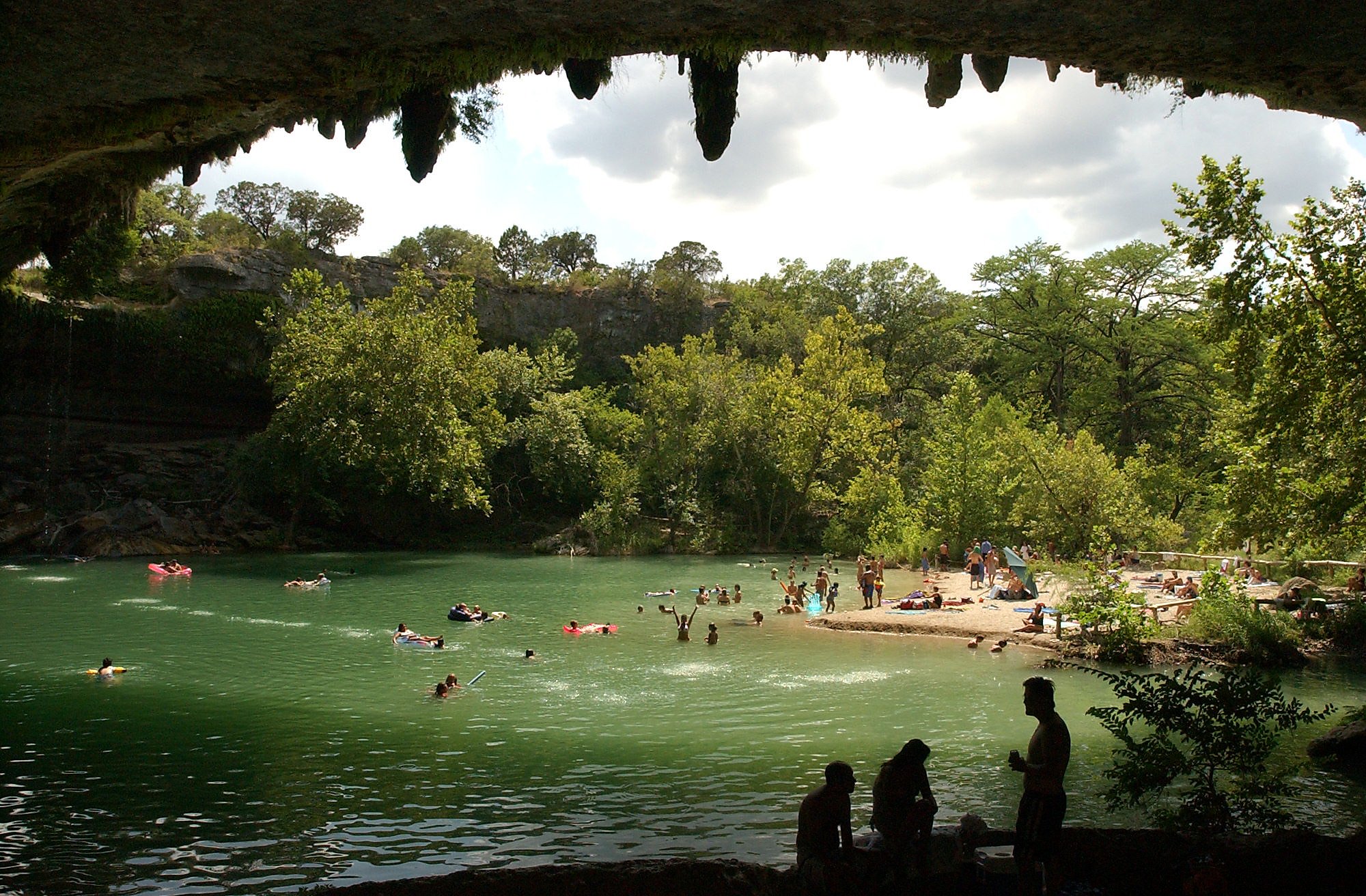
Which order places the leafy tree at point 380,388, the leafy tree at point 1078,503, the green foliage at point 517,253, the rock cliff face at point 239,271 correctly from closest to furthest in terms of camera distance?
the leafy tree at point 1078,503, the leafy tree at point 380,388, the rock cliff face at point 239,271, the green foliage at point 517,253

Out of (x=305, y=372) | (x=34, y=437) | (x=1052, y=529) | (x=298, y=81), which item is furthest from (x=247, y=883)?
(x=34, y=437)

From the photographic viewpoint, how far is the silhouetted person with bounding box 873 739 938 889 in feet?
19.0

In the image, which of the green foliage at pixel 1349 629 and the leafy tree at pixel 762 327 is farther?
the leafy tree at pixel 762 327

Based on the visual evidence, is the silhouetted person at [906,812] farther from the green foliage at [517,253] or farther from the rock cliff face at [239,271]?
the green foliage at [517,253]

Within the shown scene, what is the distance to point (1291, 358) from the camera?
559 inches

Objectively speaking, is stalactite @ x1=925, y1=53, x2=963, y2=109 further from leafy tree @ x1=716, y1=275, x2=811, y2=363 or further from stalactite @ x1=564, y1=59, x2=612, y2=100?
leafy tree @ x1=716, y1=275, x2=811, y2=363

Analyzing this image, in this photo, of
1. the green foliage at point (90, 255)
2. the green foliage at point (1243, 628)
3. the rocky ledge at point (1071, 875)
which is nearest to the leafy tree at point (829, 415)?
the green foliage at point (1243, 628)

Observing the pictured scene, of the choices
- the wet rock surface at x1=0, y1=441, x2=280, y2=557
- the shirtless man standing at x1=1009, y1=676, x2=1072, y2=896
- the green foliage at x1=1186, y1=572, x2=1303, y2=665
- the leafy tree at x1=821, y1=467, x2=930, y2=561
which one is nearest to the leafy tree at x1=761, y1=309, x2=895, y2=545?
the leafy tree at x1=821, y1=467, x2=930, y2=561

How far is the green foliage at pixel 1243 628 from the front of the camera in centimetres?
1578

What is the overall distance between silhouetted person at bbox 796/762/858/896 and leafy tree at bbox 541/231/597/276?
59.2m

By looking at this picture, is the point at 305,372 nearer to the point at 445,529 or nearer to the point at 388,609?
the point at 445,529

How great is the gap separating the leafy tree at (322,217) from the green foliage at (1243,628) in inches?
1869

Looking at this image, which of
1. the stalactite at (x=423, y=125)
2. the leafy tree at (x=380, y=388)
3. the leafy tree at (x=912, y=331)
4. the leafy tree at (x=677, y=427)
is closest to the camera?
the stalactite at (x=423, y=125)

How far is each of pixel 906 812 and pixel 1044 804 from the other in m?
0.86
